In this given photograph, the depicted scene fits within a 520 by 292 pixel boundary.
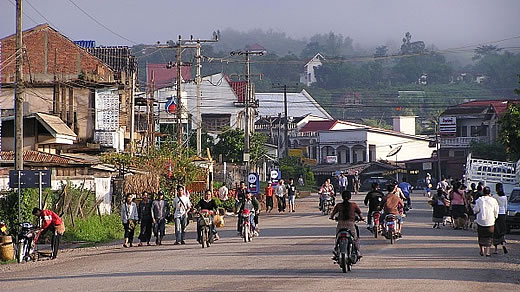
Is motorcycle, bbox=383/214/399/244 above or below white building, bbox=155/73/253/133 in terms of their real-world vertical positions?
below

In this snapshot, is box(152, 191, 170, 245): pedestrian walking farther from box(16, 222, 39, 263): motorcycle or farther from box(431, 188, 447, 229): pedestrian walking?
box(431, 188, 447, 229): pedestrian walking

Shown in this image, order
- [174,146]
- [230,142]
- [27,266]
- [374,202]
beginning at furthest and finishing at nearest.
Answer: [230,142] < [174,146] < [374,202] < [27,266]

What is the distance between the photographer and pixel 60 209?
32.6m

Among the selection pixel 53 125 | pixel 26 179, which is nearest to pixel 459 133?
pixel 53 125

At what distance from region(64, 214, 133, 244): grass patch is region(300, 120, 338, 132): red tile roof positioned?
8419 cm

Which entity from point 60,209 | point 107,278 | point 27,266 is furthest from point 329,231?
point 107,278

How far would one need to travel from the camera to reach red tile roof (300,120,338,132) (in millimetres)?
119750

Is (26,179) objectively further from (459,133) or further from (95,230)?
(459,133)

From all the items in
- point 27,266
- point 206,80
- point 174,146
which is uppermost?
point 206,80

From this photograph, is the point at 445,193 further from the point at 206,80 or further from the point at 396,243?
the point at 206,80

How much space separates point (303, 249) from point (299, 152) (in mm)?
82422

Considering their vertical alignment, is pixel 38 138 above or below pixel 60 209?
above

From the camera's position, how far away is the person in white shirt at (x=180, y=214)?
93.8 ft

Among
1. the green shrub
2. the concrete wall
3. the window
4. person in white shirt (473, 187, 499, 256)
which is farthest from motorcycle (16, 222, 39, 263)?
the window
